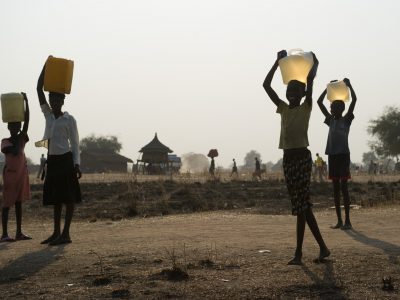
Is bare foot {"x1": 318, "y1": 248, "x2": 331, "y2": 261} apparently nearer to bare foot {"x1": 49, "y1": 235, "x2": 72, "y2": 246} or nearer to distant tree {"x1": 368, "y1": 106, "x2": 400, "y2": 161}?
bare foot {"x1": 49, "y1": 235, "x2": 72, "y2": 246}

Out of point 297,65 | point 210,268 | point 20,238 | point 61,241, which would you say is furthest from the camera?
point 20,238

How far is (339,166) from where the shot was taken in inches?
300

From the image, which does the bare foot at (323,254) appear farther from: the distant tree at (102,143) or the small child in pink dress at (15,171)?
the distant tree at (102,143)

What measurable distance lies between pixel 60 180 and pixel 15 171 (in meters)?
1.06

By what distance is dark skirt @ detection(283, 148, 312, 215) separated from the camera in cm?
494

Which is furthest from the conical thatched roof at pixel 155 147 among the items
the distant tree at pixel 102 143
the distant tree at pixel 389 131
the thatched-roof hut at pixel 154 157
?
the distant tree at pixel 102 143

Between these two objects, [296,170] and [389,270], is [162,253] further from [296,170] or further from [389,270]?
[389,270]

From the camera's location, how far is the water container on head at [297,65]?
5297mm

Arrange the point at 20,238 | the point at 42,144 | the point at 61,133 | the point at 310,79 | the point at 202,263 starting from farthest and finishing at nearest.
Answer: the point at 20,238
the point at 42,144
the point at 61,133
the point at 310,79
the point at 202,263

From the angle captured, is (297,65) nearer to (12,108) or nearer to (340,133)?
(340,133)

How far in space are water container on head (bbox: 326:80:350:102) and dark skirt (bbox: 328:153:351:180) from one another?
80 cm

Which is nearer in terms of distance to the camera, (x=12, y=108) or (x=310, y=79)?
(x=310, y=79)

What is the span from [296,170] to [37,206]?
9.73 meters

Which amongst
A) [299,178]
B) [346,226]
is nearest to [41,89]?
[299,178]
